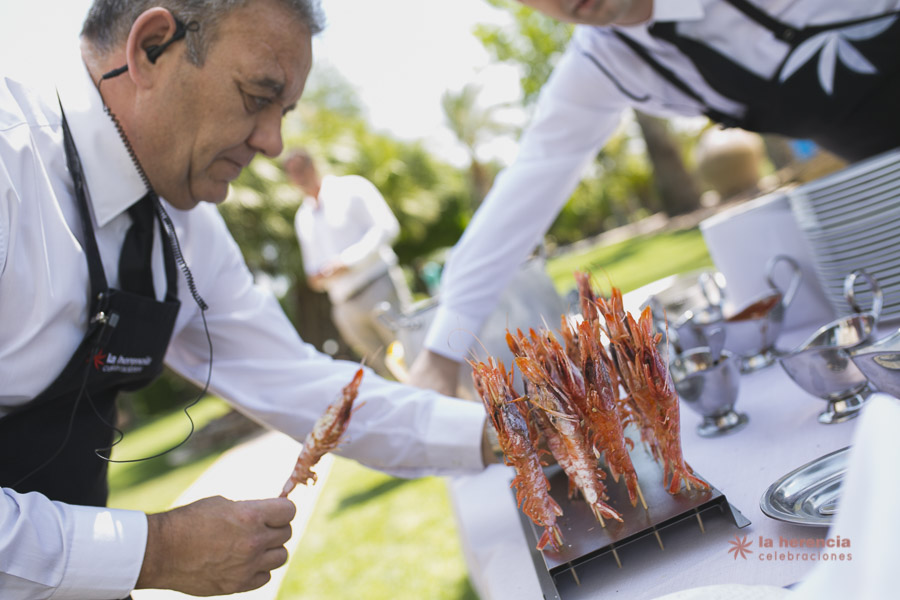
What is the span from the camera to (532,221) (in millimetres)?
2053

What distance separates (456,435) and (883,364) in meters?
0.89

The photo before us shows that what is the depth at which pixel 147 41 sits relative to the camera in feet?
4.63

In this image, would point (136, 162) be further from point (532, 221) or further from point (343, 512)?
point (343, 512)

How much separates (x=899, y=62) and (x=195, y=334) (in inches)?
76.7

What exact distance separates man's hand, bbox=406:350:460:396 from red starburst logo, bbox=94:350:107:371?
0.77 m

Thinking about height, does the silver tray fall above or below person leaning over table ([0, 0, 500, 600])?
below

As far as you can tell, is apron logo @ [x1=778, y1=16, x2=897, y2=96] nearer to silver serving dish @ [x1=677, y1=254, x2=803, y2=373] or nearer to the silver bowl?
silver serving dish @ [x1=677, y1=254, x2=803, y2=373]

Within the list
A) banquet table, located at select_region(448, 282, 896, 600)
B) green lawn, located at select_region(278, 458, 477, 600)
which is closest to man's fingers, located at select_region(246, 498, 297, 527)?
banquet table, located at select_region(448, 282, 896, 600)

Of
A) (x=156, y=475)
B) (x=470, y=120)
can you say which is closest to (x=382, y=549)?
(x=156, y=475)

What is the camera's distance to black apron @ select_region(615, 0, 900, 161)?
168 centimetres

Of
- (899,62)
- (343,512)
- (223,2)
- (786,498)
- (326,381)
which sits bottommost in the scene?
(343,512)

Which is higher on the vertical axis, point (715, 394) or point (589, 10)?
point (589, 10)

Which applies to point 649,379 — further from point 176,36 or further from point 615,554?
point 176,36

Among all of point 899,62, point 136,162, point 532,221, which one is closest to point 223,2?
point 136,162
